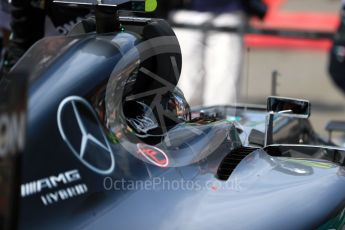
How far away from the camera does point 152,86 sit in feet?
9.64

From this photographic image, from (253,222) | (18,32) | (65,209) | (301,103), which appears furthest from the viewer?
(18,32)

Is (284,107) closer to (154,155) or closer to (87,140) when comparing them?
(154,155)

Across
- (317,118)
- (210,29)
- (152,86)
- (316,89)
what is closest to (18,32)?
(152,86)

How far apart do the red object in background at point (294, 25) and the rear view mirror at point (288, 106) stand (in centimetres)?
873

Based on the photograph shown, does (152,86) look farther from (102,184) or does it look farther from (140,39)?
(102,184)

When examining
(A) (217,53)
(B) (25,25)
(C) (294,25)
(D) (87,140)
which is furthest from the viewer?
(C) (294,25)

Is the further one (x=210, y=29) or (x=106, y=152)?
(x=210, y=29)

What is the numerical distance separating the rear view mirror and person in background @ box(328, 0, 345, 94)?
5.52 m

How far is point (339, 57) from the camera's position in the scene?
28.8 ft

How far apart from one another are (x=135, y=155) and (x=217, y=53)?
20.9 ft

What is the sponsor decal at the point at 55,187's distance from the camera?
2.17m

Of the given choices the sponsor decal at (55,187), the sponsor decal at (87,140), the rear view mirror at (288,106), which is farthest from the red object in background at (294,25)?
the sponsor decal at (55,187)

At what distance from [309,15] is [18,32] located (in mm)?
10064

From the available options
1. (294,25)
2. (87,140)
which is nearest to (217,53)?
(294,25)
